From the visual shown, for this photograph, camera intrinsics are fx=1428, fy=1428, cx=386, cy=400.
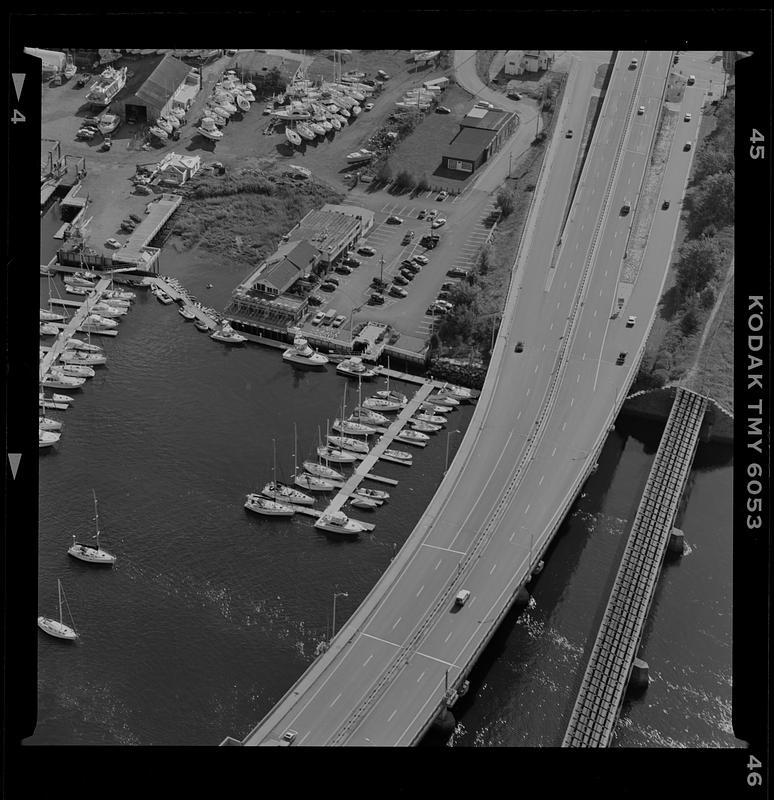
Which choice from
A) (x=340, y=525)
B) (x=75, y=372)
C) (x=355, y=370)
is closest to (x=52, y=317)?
(x=75, y=372)

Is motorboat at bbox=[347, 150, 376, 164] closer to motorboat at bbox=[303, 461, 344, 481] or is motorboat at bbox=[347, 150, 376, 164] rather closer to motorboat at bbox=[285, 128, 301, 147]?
motorboat at bbox=[285, 128, 301, 147]

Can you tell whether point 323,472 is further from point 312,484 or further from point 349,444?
point 349,444

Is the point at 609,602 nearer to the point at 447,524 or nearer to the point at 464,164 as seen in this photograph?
the point at 447,524

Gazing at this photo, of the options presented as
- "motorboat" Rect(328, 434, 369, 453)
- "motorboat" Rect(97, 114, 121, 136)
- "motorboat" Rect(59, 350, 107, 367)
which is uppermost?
"motorboat" Rect(97, 114, 121, 136)

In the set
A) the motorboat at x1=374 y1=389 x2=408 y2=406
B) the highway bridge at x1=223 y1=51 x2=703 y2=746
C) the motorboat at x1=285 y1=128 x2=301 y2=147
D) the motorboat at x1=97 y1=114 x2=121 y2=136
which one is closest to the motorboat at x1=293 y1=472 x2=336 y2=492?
the highway bridge at x1=223 y1=51 x2=703 y2=746

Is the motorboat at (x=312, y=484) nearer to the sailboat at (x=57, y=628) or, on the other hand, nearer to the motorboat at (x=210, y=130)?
the sailboat at (x=57, y=628)
